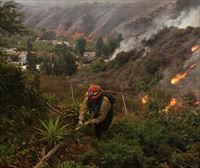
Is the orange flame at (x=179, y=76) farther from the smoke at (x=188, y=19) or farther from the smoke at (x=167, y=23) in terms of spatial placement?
the smoke at (x=188, y=19)

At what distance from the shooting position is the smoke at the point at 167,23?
85.3 meters

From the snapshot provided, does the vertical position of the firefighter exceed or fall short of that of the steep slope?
it exceeds it

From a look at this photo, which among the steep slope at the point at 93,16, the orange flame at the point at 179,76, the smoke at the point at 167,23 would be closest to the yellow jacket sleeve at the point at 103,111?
the orange flame at the point at 179,76

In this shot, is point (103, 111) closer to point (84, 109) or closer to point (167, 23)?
point (84, 109)

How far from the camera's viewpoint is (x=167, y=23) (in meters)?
98.4

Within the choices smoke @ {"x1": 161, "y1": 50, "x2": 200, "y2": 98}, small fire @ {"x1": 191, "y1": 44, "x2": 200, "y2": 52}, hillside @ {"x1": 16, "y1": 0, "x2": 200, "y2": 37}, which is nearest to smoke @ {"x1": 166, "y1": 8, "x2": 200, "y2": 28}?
hillside @ {"x1": 16, "y1": 0, "x2": 200, "y2": 37}

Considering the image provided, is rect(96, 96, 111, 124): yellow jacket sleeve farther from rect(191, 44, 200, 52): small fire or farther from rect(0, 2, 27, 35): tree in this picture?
rect(191, 44, 200, 52): small fire

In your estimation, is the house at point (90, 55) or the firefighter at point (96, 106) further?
the house at point (90, 55)

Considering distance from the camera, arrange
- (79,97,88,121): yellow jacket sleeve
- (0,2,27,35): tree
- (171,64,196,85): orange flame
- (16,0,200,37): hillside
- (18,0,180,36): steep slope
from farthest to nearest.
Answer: (18,0,180,36): steep slope, (16,0,200,37): hillside, (171,64,196,85): orange flame, (0,2,27,35): tree, (79,97,88,121): yellow jacket sleeve

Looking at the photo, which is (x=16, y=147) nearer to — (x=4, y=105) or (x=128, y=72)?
(x=4, y=105)

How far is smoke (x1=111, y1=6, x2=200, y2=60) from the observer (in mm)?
85312

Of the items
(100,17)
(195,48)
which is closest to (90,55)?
(195,48)

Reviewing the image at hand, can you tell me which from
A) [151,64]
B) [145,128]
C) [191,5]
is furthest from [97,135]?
[191,5]

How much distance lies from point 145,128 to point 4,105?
3627mm
